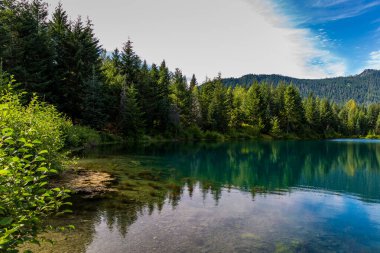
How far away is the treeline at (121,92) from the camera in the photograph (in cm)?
4603

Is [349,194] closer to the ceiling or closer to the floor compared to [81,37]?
closer to the floor

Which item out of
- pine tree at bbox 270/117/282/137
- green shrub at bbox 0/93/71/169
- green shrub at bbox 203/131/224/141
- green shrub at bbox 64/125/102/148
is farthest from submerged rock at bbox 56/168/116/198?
pine tree at bbox 270/117/282/137

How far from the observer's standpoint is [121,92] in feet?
214

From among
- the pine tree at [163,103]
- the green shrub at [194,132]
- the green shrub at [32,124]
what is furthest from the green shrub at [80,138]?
the green shrub at [194,132]

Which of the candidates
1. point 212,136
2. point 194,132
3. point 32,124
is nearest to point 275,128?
point 212,136

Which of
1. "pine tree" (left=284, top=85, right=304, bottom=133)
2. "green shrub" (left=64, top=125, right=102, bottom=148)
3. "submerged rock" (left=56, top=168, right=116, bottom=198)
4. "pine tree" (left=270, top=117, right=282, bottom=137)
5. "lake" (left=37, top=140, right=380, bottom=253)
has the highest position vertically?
"pine tree" (left=284, top=85, right=304, bottom=133)

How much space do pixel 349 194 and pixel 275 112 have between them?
348ft

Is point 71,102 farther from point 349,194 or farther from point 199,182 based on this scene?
point 349,194

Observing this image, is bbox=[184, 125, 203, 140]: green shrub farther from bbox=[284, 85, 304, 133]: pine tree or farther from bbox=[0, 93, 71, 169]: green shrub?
bbox=[0, 93, 71, 169]: green shrub

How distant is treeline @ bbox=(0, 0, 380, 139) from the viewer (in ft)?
151

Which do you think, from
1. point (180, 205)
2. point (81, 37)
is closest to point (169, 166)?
point (180, 205)

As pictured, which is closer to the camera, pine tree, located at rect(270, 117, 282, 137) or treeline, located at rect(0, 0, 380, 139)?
treeline, located at rect(0, 0, 380, 139)

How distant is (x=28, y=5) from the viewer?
53062 millimetres

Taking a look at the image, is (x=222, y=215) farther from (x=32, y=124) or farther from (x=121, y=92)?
(x=121, y=92)
